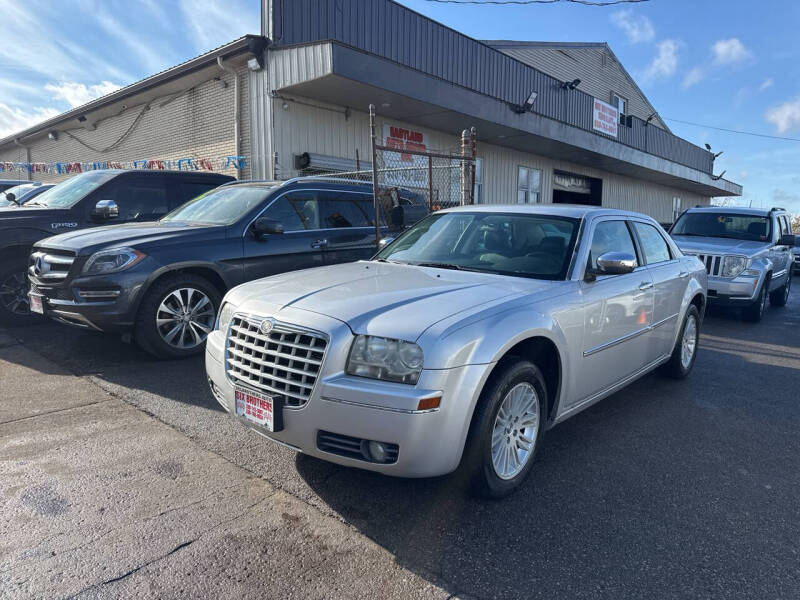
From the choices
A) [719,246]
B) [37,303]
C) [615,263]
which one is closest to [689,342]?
[615,263]

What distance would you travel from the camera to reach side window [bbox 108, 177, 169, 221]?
698cm

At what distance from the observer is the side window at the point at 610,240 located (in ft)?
12.9

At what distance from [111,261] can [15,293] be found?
2.47 m

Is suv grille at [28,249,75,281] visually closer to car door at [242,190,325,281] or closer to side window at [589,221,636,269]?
car door at [242,190,325,281]

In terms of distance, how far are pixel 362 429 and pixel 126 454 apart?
1.81m

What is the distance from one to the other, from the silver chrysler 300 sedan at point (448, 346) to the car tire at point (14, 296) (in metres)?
4.59

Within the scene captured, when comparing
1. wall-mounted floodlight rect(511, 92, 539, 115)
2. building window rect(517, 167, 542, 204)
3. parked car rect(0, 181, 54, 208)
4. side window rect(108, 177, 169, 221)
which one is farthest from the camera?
building window rect(517, 167, 542, 204)

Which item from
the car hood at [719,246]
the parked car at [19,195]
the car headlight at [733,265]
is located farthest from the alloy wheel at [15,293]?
the car headlight at [733,265]

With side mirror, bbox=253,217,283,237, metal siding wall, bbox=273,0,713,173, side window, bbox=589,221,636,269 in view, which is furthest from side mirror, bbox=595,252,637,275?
metal siding wall, bbox=273,0,713,173

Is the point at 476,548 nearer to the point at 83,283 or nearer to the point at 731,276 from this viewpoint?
the point at 83,283

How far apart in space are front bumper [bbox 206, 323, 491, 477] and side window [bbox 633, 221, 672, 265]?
2.75 m

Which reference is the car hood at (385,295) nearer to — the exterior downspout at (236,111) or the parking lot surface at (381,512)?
the parking lot surface at (381,512)

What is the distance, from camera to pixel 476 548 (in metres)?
2.59

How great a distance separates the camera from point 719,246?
8.97 metres
